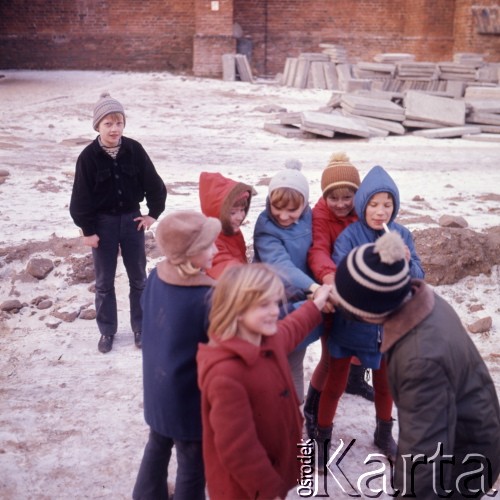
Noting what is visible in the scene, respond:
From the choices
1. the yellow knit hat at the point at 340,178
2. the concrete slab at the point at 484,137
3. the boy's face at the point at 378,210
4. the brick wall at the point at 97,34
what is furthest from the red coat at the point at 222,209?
the brick wall at the point at 97,34

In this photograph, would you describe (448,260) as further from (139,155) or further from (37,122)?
(37,122)

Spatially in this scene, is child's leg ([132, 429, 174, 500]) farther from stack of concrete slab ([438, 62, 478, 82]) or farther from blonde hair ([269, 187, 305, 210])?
stack of concrete slab ([438, 62, 478, 82])

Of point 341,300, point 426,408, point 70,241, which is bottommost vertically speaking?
point 70,241

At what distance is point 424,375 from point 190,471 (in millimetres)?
1104

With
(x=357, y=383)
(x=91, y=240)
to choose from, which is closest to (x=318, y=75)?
(x=91, y=240)

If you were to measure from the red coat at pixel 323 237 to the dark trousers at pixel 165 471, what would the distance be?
1.06m

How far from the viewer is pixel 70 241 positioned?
5828 millimetres

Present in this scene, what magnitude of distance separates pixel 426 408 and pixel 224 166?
7.30 m

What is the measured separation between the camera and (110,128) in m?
3.98

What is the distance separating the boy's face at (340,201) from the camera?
131 inches

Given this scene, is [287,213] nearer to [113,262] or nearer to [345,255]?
[345,255]

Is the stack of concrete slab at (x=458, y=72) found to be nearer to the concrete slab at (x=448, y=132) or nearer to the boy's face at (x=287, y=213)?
the concrete slab at (x=448, y=132)

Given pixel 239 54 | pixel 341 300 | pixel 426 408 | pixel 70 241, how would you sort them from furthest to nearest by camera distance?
pixel 239 54
pixel 70 241
pixel 341 300
pixel 426 408

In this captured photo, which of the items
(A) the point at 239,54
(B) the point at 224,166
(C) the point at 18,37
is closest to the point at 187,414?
(B) the point at 224,166
